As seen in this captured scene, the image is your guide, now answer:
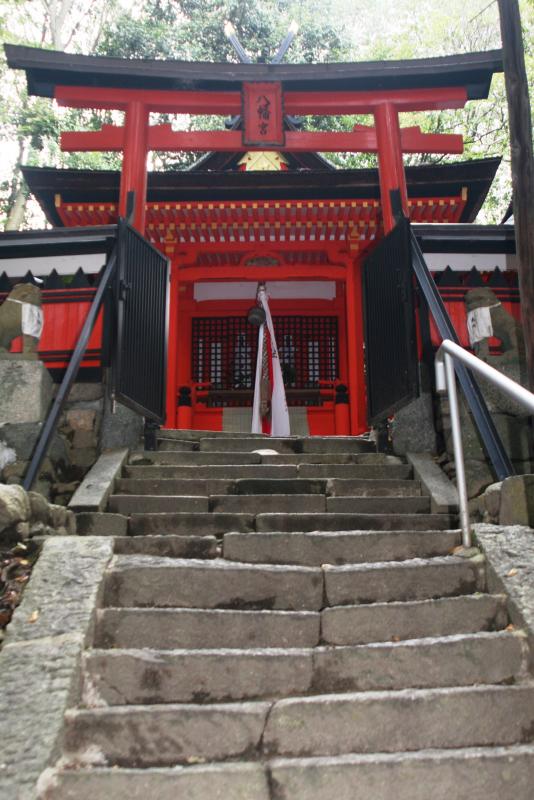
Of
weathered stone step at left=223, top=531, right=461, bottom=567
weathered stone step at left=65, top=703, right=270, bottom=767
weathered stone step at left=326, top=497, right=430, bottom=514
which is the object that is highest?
weathered stone step at left=326, top=497, right=430, bottom=514

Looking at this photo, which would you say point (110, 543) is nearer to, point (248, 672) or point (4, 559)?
point (4, 559)

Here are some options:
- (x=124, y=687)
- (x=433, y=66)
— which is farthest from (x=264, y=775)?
(x=433, y=66)

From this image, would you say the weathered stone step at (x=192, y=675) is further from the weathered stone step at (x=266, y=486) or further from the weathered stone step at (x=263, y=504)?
the weathered stone step at (x=266, y=486)

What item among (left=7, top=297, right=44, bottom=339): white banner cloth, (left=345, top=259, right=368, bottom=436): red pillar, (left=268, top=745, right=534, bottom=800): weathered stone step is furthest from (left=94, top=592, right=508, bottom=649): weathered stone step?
(left=345, top=259, right=368, bottom=436): red pillar

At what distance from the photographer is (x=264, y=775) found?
2.26 meters

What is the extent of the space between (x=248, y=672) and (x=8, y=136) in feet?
65.4

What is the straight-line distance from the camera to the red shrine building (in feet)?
21.4

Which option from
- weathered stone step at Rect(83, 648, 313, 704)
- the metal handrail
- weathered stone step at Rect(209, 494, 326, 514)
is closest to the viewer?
weathered stone step at Rect(83, 648, 313, 704)

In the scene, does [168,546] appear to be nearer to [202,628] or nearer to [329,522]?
[202,628]

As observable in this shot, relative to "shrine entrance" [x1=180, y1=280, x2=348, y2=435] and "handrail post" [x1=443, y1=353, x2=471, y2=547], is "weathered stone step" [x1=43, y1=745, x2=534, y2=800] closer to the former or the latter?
"handrail post" [x1=443, y1=353, x2=471, y2=547]

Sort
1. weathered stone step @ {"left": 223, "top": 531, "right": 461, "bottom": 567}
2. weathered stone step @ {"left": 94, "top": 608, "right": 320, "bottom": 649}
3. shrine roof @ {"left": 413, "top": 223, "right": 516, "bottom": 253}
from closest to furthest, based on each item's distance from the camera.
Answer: weathered stone step @ {"left": 94, "top": 608, "right": 320, "bottom": 649}
weathered stone step @ {"left": 223, "top": 531, "right": 461, "bottom": 567}
shrine roof @ {"left": 413, "top": 223, "right": 516, "bottom": 253}

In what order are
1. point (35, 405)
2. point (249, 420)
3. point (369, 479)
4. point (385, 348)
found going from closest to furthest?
point (369, 479), point (35, 405), point (385, 348), point (249, 420)

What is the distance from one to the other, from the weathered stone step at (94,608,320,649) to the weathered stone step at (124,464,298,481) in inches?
83.8

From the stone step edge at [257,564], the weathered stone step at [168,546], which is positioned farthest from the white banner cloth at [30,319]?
the stone step edge at [257,564]
